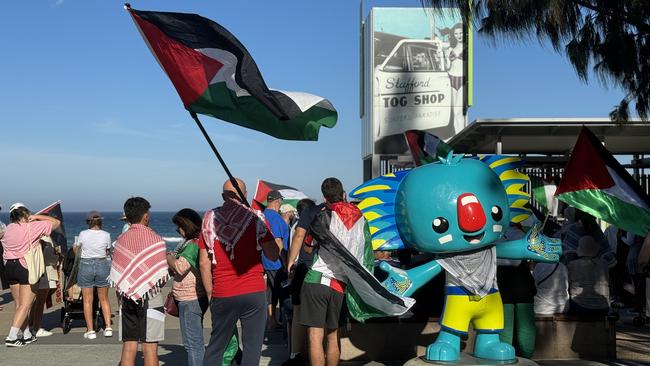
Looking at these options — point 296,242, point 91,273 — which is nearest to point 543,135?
point 296,242

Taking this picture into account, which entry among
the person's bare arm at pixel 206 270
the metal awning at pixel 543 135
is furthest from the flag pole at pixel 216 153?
the metal awning at pixel 543 135

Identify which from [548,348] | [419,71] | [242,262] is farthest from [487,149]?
[419,71]

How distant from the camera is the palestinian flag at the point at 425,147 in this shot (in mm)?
6682

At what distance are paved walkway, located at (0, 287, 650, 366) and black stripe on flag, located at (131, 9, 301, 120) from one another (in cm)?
296

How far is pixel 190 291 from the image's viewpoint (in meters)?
6.06

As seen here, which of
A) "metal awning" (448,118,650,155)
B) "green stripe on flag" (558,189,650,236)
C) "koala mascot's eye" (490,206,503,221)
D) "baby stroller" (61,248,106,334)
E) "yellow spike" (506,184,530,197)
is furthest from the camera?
"metal awning" (448,118,650,155)

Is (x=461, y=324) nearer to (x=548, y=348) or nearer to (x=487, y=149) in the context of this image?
(x=548, y=348)

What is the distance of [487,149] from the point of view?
1447cm

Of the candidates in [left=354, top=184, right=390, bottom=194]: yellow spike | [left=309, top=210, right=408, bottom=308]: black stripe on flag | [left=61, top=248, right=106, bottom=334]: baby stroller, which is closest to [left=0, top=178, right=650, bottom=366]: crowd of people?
[left=309, top=210, right=408, bottom=308]: black stripe on flag

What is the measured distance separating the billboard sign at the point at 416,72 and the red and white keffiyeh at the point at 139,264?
24386 millimetres

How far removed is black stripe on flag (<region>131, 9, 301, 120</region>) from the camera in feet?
17.6

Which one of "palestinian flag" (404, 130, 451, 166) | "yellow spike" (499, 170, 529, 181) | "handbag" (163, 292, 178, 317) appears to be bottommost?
"handbag" (163, 292, 178, 317)

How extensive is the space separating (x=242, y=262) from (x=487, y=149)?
9670mm

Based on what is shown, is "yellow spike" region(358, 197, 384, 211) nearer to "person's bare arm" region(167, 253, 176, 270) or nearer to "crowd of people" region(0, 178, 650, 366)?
"crowd of people" region(0, 178, 650, 366)
